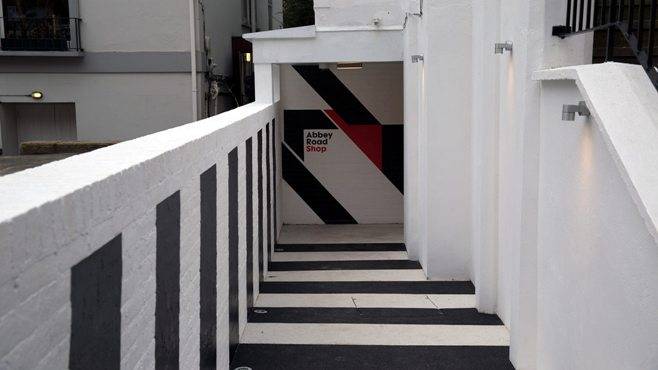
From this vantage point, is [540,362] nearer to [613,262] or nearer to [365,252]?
[613,262]

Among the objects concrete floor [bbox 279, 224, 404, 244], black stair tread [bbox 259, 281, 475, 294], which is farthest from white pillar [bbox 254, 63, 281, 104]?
black stair tread [bbox 259, 281, 475, 294]

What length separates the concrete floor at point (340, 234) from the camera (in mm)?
12953

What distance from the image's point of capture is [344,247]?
40.7 feet

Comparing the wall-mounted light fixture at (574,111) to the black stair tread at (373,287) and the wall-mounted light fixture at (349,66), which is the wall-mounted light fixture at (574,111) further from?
the wall-mounted light fixture at (349,66)

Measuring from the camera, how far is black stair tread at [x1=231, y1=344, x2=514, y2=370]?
6891mm

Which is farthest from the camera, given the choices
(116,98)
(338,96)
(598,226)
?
(116,98)

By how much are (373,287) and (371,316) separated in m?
1.31

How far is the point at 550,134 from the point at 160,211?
9.90 feet

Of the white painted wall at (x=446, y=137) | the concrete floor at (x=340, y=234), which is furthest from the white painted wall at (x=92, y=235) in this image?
the concrete floor at (x=340, y=234)

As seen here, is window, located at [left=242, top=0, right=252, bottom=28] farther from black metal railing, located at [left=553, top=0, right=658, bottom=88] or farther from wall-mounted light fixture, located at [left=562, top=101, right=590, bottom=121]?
wall-mounted light fixture, located at [left=562, top=101, right=590, bottom=121]

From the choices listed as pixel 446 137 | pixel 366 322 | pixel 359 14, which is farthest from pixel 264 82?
pixel 366 322

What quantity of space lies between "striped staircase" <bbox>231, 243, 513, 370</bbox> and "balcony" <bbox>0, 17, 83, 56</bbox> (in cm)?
841

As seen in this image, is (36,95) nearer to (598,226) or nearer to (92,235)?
(598,226)

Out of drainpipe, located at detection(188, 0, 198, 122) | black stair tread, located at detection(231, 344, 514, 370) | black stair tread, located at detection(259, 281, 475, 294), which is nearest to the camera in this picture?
black stair tread, located at detection(231, 344, 514, 370)
